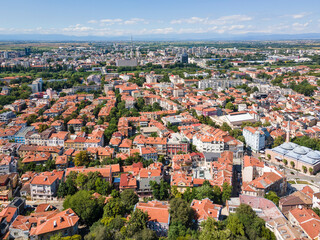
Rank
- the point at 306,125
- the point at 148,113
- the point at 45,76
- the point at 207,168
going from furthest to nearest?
the point at 45,76, the point at 148,113, the point at 306,125, the point at 207,168

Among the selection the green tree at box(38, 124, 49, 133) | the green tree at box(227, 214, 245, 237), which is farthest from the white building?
the green tree at box(38, 124, 49, 133)

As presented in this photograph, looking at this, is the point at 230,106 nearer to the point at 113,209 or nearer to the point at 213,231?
the point at 113,209

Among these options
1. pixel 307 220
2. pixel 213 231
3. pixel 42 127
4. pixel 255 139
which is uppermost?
pixel 42 127

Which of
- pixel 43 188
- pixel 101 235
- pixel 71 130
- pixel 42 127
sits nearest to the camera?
pixel 101 235

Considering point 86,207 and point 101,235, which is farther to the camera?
point 86,207

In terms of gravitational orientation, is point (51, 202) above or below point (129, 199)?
below

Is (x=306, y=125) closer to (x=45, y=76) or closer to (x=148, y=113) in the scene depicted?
(x=148, y=113)

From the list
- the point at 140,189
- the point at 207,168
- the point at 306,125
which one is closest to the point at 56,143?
the point at 140,189

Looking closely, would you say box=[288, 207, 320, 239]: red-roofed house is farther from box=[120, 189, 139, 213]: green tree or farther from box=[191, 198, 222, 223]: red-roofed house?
box=[120, 189, 139, 213]: green tree

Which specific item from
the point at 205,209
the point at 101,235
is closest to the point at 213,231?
the point at 205,209
